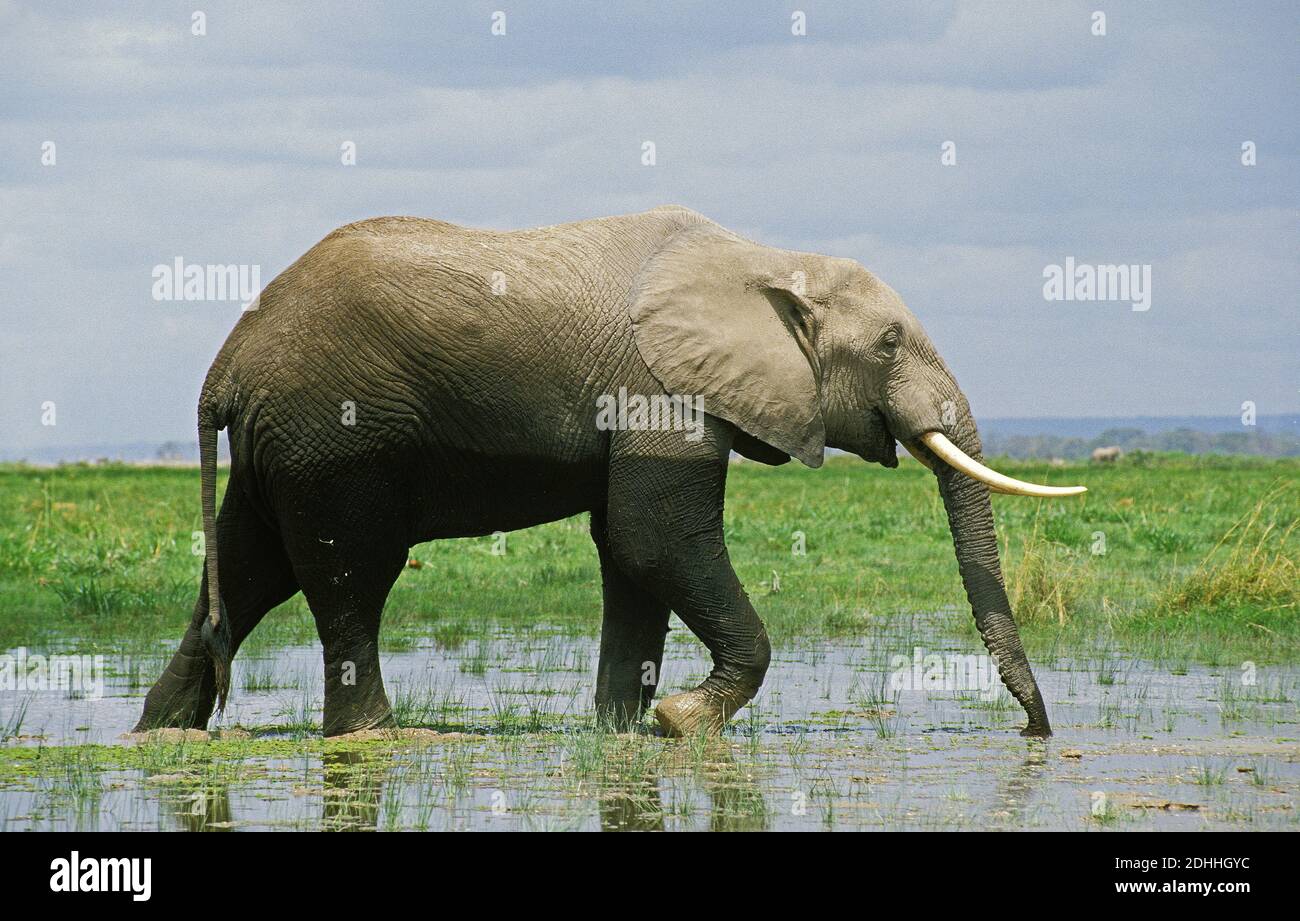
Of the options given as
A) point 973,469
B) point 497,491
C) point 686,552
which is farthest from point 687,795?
point 973,469

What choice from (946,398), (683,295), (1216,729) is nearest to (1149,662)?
(1216,729)

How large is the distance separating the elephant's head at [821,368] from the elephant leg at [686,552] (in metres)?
0.38

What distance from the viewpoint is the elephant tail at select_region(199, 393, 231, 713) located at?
10609 mm

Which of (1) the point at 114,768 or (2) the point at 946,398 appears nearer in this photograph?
(1) the point at 114,768

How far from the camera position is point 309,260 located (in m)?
10.9

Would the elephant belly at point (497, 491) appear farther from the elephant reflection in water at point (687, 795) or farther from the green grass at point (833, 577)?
the green grass at point (833, 577)

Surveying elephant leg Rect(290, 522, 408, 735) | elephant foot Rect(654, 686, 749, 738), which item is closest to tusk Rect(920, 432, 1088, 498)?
elephant foot Rect(654, 686, 749, 738)

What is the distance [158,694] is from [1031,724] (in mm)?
4631

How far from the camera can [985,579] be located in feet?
36.3

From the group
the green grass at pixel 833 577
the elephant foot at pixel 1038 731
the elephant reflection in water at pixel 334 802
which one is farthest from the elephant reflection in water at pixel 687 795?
the green grass at pixel 833 577

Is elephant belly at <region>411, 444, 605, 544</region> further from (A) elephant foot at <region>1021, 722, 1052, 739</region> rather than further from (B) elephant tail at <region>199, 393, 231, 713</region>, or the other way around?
(A) elephant foot at <region>1021, 722, 1052, 739</region>

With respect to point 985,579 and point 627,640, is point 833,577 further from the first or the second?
point 985,579

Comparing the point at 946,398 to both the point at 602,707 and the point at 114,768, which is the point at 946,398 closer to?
the point at 602,707

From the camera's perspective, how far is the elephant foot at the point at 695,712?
35.1 ft
